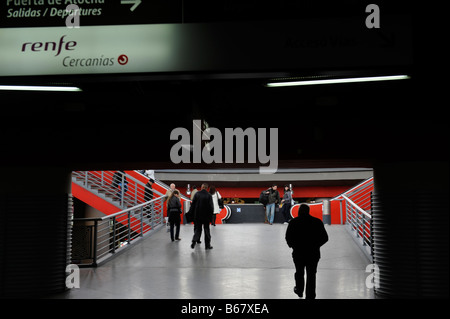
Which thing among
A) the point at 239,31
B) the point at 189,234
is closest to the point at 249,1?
the point at 239,31

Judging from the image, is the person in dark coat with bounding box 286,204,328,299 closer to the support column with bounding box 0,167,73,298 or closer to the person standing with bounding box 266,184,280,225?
the support column with bounding box 0,167,73,298

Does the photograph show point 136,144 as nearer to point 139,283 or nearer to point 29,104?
point 29,104

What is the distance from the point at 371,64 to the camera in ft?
13.9

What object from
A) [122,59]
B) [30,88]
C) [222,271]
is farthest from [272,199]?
[122,59]

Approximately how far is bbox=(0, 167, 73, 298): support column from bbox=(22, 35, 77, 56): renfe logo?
3.52 m

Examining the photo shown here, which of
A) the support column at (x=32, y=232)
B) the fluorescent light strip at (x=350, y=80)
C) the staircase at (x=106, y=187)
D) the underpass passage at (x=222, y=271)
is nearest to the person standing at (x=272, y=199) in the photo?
the underpass passage at (x=222, y=271)

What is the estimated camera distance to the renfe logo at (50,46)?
4461 mm

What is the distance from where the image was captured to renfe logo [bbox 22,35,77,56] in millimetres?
4461

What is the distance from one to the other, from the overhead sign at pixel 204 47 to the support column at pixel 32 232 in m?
3.38

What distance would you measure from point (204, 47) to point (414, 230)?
456 cm

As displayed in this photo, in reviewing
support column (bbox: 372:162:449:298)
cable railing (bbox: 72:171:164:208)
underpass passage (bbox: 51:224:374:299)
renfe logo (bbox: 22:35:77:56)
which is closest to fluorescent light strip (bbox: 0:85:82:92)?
renfe logo (bbox: 22:35:77:56)

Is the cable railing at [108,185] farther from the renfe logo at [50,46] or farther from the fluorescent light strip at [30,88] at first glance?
the renfe logo at [50,46]

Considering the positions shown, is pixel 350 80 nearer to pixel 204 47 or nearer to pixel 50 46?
pixel 204 47

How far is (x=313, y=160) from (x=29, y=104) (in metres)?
4.52
